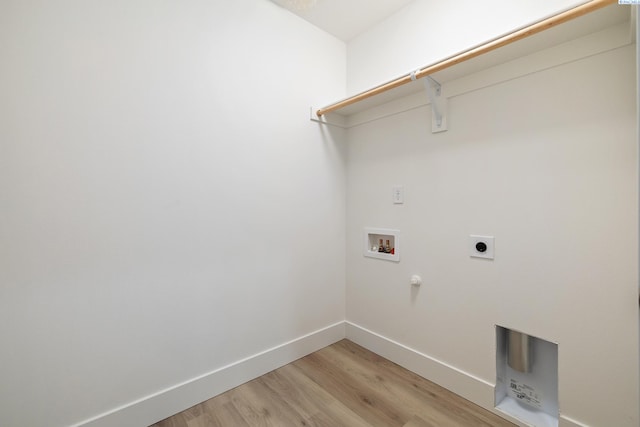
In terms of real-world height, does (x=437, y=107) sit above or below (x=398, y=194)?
above

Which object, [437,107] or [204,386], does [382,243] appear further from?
[204,386]

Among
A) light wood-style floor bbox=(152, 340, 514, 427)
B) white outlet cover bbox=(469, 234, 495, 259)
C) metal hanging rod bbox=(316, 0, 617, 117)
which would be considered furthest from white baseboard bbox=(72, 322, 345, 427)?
metal hanging rod bbox=(316, 0, 617, 117)

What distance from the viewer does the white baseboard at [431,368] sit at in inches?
57.7

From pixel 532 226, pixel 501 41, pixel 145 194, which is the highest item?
pixel 501 41

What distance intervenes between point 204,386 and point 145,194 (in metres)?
1.08

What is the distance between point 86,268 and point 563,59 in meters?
A: 2.28

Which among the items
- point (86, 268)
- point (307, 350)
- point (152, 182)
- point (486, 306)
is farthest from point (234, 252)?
point (486, 306)

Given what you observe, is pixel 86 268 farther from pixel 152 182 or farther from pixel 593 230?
pixel 593 230

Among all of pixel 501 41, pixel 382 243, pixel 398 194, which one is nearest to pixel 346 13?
pixel 501 41

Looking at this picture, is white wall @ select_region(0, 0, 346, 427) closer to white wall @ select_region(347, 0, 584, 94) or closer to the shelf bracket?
white wall @ select_region(347, 0, 584, 94)

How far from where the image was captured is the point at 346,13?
6.24 ft

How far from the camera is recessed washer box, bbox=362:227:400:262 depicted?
1.88m

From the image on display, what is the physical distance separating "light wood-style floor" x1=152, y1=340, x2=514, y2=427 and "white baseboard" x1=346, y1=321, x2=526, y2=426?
33mm

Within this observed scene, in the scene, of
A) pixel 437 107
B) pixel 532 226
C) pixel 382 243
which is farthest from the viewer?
pixel 382 243
